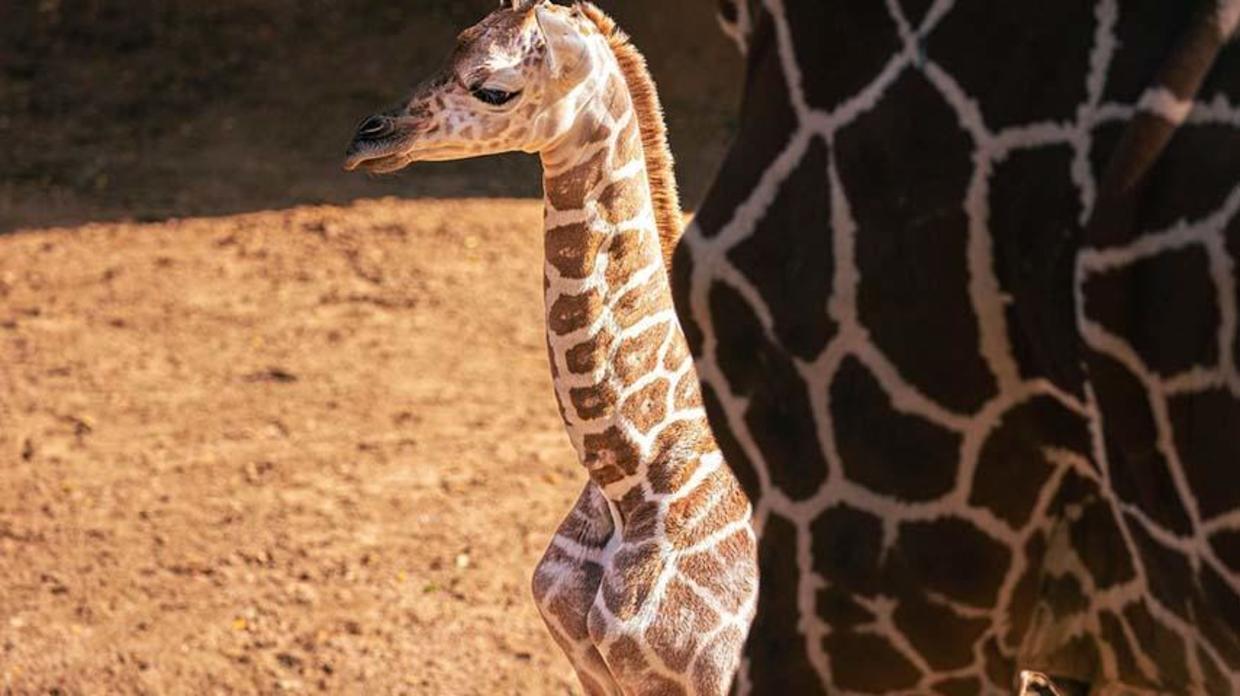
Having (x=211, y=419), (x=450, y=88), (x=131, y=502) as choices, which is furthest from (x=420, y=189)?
(x=450, y=88)

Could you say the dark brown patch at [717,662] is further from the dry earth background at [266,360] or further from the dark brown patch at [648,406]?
the dry earth background at [266,360]

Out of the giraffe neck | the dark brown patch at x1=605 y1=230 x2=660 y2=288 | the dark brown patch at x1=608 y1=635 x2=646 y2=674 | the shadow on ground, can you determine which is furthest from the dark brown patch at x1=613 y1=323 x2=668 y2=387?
the shadow on ground

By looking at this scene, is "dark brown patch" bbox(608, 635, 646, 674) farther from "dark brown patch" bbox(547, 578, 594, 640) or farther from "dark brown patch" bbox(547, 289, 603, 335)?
"dark brown patch" bbox(547, 289, 603, 335)

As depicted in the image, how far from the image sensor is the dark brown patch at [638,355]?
353 cm

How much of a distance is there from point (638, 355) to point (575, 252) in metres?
0.23

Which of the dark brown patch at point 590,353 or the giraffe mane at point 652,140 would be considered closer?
the dark brown patch at point 590,353

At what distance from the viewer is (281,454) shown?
6070 millimetres

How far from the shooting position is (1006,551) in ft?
6.15

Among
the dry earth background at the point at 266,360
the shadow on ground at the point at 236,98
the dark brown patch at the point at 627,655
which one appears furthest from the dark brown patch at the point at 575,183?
the shadow on ground at the point at 236,98

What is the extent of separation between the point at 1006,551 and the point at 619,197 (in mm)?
1807

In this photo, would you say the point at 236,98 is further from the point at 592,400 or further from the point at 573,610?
the point at 573,610

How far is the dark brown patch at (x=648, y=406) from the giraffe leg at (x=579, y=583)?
19cm

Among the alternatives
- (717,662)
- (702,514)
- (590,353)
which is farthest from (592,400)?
(717,662)

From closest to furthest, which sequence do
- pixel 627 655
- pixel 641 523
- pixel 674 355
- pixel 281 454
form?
pixel 627 655 < pixel 641 523 < pixel 674 355 < pixel 281 454
